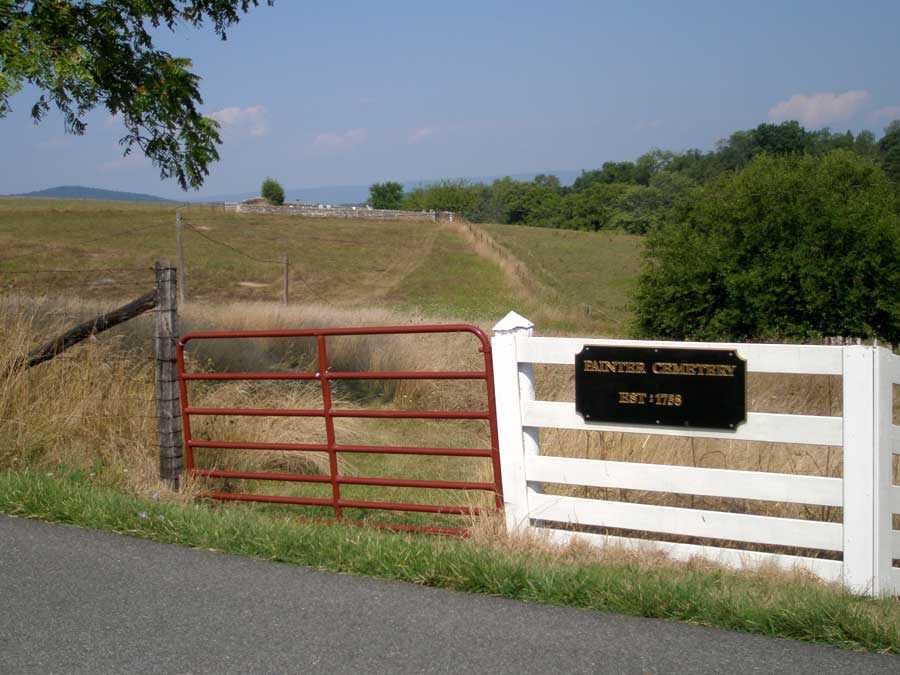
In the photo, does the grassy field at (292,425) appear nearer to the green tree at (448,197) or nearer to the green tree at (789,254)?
the green tree at (789,254)

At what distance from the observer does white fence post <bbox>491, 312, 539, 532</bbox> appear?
5.99 meters

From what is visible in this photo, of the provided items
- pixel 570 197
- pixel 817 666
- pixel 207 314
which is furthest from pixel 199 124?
pixel 570 197

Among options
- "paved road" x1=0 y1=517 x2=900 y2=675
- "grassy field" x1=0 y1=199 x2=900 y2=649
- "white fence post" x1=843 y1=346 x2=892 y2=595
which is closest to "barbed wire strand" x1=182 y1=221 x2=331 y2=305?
"grassy field" x1=0 y1=199 x2=900 y2=649

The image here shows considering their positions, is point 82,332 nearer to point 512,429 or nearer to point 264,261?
point 512,429

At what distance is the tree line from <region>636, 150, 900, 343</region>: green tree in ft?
189

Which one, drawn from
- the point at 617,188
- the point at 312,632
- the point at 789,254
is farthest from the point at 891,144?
the point at 312,632

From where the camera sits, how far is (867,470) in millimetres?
5055

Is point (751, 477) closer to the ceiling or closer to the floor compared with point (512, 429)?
closer to the floor

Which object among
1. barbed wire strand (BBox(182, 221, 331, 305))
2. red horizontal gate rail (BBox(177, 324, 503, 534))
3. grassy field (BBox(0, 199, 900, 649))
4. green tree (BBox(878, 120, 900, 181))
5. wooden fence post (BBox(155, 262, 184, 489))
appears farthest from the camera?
green tree (BBox(878, 120, 900, 181))

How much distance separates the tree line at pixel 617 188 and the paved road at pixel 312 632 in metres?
76.5

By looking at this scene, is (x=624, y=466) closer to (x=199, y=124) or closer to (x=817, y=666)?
(x=817, y=666)

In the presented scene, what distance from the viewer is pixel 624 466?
568 centimetres

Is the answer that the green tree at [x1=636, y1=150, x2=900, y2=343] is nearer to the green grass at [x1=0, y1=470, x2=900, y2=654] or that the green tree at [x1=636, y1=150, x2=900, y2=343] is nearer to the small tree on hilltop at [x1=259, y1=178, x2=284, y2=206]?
the green grass at [x1=0, y1=470, x2=900, y2=654]

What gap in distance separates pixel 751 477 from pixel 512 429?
149 centimetres
